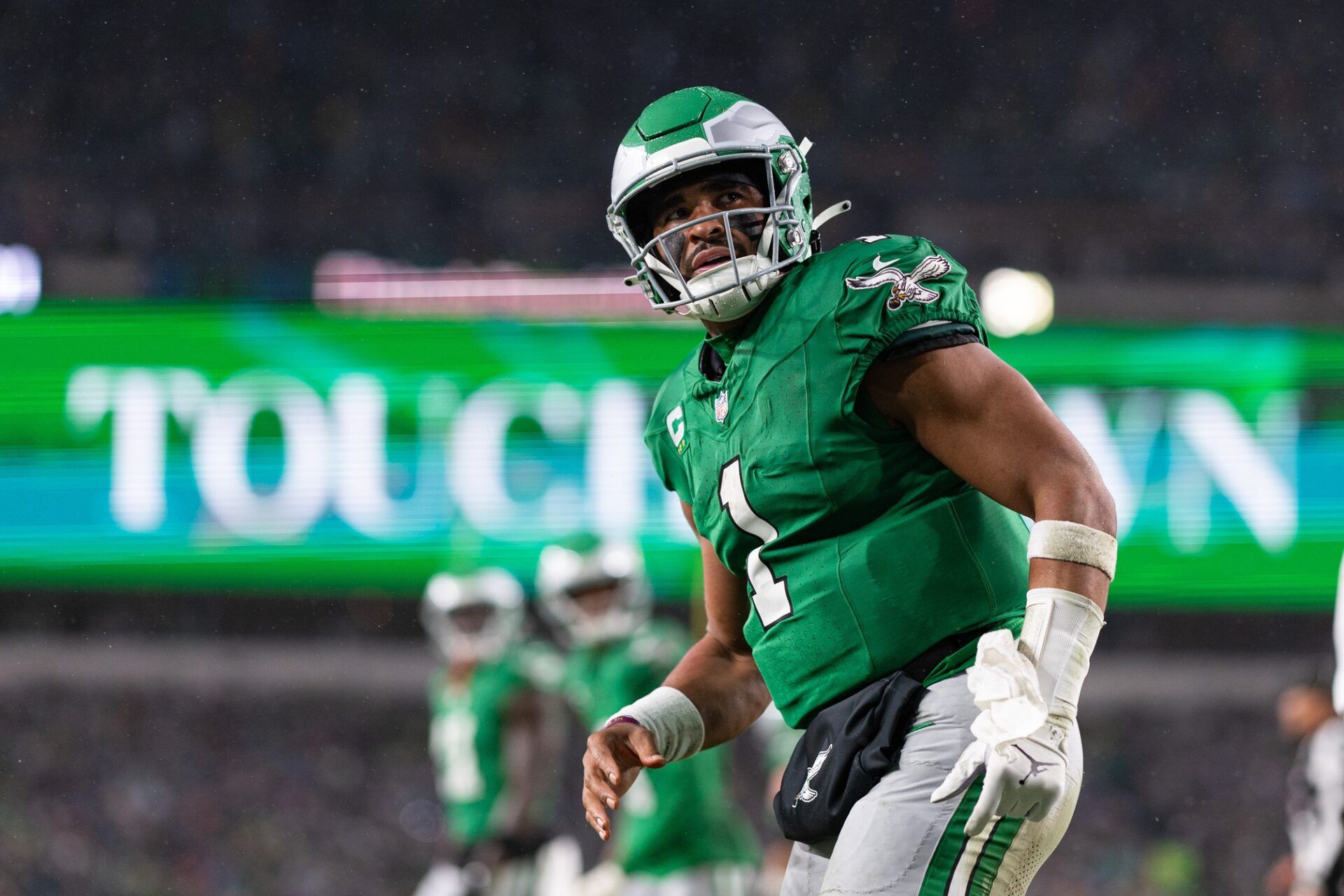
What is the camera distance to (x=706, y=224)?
71.9 inches

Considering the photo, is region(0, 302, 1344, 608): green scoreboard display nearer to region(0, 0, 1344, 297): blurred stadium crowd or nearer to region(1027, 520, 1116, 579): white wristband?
region(0, 0, 1344, 297): blurred stadium crowd

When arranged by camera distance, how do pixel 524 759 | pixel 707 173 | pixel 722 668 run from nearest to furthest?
pixel 707 173 < pixel 722 668 < pixel 524 759

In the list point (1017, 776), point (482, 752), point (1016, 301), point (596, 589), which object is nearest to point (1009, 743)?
point (1017, 776)

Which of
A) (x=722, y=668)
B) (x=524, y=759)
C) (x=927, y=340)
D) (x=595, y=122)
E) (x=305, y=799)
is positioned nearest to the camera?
(x=927, y=340)

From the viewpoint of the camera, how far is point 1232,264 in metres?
8.67

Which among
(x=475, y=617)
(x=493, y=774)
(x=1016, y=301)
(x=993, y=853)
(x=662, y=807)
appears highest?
(x=1016, y=301)

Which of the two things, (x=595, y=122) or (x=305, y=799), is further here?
(x=305, y=799)

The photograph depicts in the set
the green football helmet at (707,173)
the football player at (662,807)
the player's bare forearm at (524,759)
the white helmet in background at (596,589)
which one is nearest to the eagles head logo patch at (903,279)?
the green football helmet at (707,173)

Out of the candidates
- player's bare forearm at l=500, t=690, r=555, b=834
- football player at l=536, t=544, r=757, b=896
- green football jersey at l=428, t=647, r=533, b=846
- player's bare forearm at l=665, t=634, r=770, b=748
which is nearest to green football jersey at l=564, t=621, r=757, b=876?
football player at l=536, t=544, r=757, b=896

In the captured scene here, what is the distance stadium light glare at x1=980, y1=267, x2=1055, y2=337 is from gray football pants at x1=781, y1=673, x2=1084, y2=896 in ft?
21.9

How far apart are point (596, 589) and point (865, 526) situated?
3560 mm

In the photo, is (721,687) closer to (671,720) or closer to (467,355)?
(671,720)

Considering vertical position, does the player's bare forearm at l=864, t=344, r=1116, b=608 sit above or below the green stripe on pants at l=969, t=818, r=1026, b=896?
above

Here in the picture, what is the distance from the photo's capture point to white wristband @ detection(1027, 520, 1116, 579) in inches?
58.4
